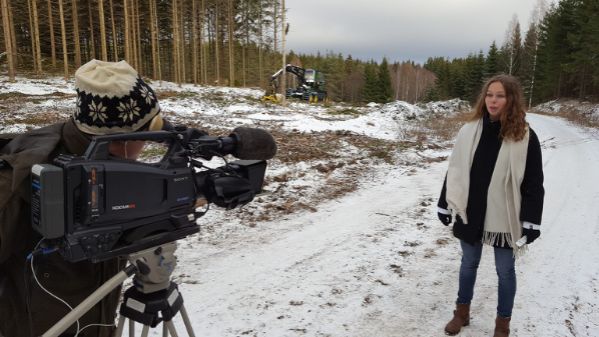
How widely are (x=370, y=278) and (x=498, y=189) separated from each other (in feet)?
5.06

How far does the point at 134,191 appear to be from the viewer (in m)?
1.33

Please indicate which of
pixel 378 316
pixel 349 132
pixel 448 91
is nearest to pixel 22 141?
pixel 378 316

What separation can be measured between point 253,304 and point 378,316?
106 centimetres

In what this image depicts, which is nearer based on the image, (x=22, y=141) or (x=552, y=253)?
(x=22, y=141)

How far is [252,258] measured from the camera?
425cm

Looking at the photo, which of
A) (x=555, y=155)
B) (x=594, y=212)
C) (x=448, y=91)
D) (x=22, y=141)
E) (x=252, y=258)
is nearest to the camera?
(x=22, y=141)

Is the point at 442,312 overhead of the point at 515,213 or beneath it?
beneath

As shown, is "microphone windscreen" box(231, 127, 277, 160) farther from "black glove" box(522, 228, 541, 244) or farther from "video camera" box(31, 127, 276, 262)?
"black glove" box(522, 228, 541, 244)

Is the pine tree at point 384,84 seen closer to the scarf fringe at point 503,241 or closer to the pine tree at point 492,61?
the pine tree at point 492,61

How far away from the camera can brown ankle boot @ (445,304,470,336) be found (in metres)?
3.10

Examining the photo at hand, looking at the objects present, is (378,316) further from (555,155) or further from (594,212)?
(555,155)

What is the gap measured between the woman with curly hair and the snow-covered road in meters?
0.49

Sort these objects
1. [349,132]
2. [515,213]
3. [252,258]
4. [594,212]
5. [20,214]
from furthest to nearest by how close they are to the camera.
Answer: [349,132]
[594,212]
[252,258]
[515,213]
[20,214]

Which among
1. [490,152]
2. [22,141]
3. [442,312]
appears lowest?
[442,312]
